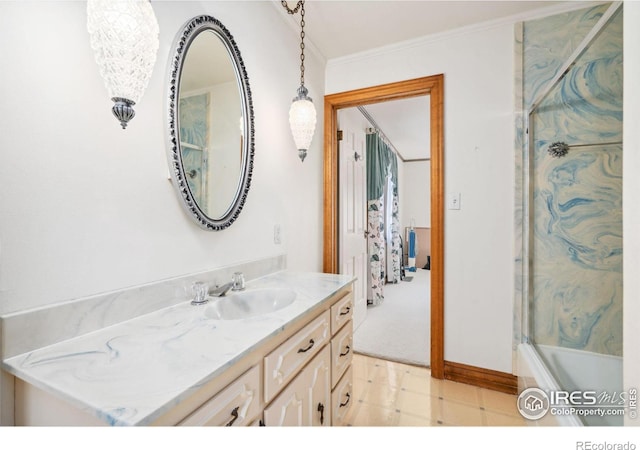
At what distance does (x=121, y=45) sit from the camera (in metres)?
0.75

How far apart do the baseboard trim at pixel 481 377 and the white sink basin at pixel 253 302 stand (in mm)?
1430

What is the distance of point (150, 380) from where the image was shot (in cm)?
59

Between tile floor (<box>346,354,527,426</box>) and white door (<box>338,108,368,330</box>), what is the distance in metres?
0.82

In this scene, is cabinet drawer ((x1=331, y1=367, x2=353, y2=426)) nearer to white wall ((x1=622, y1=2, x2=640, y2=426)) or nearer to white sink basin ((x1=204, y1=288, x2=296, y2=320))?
white sink basin ((x1=204, y1=288, x2=296, y2=320))

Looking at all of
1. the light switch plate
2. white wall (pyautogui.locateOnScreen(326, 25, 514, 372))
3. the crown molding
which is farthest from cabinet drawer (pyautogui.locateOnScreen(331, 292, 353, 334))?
the crown molding

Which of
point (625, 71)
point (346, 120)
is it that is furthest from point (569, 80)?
point (346, 120)

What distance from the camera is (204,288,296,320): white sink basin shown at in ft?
3.89

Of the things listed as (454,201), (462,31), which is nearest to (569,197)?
(454,201)

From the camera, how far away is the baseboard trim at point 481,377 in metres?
1.86

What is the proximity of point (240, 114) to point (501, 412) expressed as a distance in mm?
2240

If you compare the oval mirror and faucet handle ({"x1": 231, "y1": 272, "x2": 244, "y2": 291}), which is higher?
the oval mirror

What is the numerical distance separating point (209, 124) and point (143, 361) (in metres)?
0.97

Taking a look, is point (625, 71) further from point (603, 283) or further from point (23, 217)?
point (23, 217)

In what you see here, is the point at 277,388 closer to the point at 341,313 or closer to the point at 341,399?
the point at 341,313
